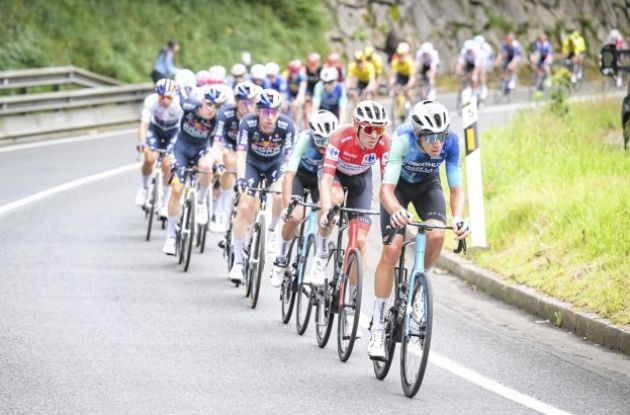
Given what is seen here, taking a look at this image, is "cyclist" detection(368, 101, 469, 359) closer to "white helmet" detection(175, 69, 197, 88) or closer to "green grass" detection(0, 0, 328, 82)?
"white helmet" detection(175, 69, 197, 88)

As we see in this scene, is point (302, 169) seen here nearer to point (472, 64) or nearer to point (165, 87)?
point (165, 87)

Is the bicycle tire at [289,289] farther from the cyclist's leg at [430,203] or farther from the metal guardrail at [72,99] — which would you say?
the metal guardrail at [72,99]

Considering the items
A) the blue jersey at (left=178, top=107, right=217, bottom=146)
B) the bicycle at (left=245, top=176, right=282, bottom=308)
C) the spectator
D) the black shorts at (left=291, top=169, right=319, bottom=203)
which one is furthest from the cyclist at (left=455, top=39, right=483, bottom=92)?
the black shorts at (left=291, top=169, right=319, bottom=203)

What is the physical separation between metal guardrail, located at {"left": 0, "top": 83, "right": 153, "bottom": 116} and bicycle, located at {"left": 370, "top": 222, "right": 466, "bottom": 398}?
17.3 metres

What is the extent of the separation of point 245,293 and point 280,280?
1.18m

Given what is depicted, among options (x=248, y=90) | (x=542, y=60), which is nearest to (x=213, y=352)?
(x=248, y=90)

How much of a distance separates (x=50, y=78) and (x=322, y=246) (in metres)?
19.0

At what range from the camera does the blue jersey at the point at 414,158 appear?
9.31m

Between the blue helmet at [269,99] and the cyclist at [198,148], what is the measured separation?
2.12 meters

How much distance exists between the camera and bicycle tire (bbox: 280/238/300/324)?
11.1 metres

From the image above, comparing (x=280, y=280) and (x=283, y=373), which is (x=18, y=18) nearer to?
(x=280, y=280)

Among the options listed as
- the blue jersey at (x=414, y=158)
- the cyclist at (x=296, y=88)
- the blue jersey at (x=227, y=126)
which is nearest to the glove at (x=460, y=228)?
the blue jersey at (x=414, y=158)

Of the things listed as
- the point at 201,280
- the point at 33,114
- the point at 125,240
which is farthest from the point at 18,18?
the point at 201,280

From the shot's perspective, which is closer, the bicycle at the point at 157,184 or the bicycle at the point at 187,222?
the bicycle at the point at 187,222
